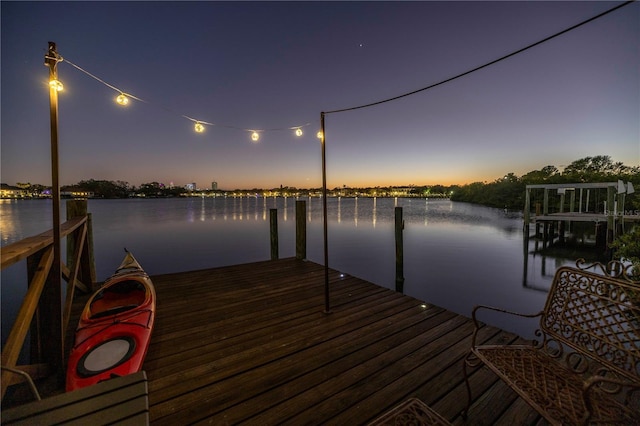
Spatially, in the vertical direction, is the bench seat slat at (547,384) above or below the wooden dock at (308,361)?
above

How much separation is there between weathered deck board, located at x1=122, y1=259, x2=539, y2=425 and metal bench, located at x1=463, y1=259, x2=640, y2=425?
1.75 ft

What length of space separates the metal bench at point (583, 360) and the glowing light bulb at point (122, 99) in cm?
608

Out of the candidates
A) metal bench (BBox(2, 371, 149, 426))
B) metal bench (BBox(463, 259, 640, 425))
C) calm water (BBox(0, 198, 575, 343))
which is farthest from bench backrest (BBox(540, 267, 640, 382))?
calm water (BBox(0, 198, 575, 343))

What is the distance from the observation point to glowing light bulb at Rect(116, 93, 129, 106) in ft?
14.6

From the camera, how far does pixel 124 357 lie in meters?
2.67

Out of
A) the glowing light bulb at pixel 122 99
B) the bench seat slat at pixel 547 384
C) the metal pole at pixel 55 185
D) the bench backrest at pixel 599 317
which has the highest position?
the glowing light bulb at pixel 122 99

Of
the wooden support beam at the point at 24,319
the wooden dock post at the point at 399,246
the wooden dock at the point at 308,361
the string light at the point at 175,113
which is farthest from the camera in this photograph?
the wooden dock post at the point at 399,246

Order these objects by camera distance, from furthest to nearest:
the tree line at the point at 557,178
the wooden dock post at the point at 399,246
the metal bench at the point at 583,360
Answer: the tree line at the point at 557,178, the wooden dock post at the point at 399,246, the metal bench at the point at 583,360

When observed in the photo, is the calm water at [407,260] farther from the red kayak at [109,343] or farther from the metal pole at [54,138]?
the metal pole at [54,138]

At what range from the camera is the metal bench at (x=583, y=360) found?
163 cm

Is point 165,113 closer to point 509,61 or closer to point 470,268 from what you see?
point 509,61

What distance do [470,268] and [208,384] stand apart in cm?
1199

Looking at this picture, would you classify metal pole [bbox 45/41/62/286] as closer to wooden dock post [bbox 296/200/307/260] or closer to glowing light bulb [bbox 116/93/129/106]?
glowing light bulb [bbox 116/93/129/106]

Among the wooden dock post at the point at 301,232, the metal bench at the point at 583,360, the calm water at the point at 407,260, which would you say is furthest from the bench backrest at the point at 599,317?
the wooden dock post at the point at 301,232
